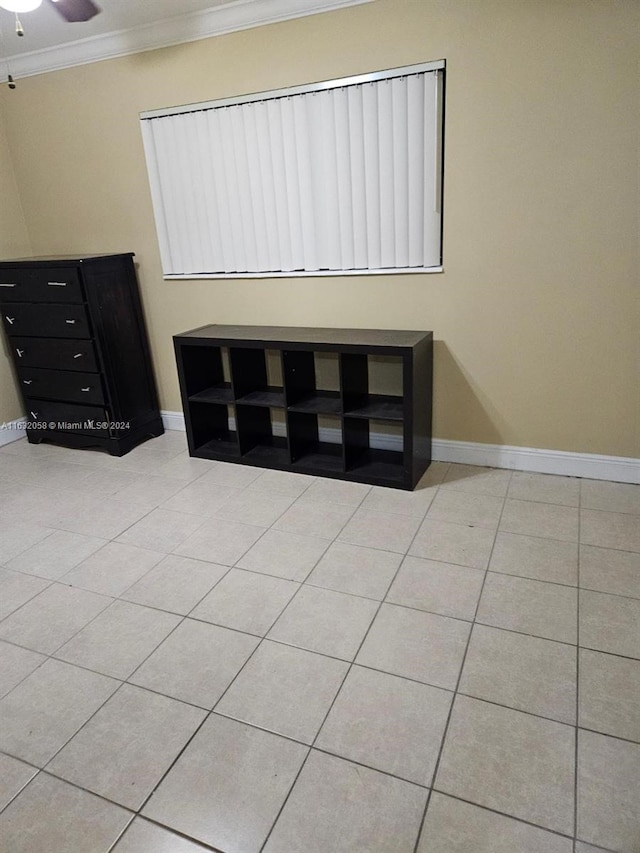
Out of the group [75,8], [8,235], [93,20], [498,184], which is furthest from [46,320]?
[498,184]

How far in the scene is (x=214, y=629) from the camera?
2021 millimetres

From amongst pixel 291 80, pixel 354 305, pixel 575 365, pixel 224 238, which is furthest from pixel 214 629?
pixel 291 80

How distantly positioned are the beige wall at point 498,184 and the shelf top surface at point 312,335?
0.10 meters

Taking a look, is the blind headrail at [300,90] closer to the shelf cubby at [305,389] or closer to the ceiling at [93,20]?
the ceiling at [93,20]

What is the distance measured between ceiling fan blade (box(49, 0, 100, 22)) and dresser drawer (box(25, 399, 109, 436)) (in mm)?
2127

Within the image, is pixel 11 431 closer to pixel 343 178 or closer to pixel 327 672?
pixel 343 178

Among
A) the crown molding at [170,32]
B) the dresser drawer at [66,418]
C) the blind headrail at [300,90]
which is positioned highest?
the crown molding at [170,32]

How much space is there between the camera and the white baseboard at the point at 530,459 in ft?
9.44

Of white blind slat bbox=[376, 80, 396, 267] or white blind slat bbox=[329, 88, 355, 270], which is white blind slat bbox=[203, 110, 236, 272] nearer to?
white blind slat bbox=[329, 88, 355, 270]

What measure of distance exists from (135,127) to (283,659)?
3175 millimetres

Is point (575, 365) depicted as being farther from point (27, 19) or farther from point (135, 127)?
point (27, 19)

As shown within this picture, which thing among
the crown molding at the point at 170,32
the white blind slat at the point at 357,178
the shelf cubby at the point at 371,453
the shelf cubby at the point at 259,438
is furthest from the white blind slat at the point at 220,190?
the shelf cubby at the point at 371,453

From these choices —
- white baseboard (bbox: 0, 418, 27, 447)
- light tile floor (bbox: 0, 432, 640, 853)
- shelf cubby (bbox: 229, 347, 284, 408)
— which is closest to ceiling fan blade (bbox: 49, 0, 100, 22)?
shelf cubby (bbox: 229, 347, 284, 408)

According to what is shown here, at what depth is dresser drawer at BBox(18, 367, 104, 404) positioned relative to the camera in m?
3.53
